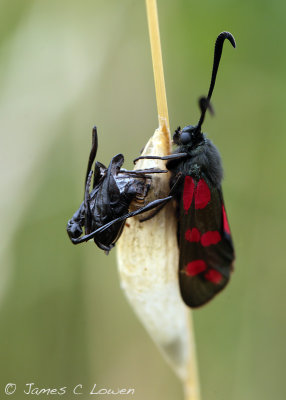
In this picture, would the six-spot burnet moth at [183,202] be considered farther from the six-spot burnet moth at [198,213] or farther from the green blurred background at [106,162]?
the green blurred background at [106,162]

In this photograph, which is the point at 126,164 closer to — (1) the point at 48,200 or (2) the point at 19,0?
(1) the point at 48,200

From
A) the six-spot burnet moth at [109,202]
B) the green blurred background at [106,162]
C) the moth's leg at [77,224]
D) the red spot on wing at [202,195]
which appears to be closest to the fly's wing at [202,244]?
the red spot on wing at [202,195]

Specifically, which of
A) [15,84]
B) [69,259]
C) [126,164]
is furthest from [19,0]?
[69,259]

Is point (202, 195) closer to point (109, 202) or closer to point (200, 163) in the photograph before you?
point (200, 163)

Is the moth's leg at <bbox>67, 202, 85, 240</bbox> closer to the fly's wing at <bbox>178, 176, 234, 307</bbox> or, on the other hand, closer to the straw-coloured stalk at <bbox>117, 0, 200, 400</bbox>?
the straw-coloured stalk at <bbox>117, 0, 200, 400</bbox>

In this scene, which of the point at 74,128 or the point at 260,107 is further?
the point at 260,107
